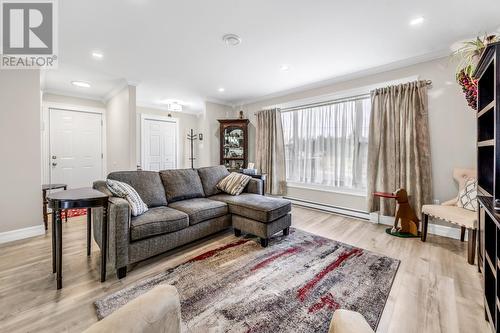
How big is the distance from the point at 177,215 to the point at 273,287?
3.99ft

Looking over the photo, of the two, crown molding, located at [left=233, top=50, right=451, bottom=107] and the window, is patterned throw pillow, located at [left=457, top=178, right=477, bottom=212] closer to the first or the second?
the window

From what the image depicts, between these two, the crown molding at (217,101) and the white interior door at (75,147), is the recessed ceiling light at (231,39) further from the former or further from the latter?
the white interior door at (75,147)

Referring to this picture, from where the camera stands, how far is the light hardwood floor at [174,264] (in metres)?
1.45

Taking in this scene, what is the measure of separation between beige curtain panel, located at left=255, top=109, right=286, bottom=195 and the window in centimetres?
13

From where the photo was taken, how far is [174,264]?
2172 mm

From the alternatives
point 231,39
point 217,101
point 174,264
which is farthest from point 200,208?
point 217,101

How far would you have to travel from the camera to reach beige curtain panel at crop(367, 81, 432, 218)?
300 centimetres

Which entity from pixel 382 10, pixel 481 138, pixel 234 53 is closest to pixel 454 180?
pixel 481 138

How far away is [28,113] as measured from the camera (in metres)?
2.87

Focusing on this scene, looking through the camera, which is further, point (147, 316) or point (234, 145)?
point (234, 145)

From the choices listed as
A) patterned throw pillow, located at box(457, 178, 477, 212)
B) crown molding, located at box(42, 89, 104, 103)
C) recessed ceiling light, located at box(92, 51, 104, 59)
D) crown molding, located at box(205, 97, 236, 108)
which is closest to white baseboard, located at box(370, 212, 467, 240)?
patterned throw pillow, located at box(457, 178, 477, 212)

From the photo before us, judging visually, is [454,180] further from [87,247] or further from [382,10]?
[87,247]

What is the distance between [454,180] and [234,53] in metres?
3.33

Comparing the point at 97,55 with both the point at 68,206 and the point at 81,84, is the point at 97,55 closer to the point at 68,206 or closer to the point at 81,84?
the point at 81,84
